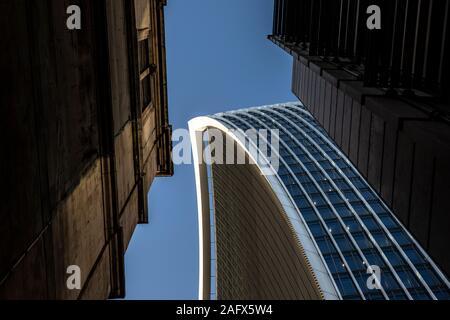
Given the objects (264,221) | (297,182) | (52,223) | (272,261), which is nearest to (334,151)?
(297,182)

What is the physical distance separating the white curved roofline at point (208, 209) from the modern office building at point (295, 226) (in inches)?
6.8

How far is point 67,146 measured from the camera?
10.8 m

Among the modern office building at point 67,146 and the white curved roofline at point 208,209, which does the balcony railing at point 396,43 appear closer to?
the modern office building at point 67,146

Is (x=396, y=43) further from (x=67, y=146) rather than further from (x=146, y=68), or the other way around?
(x=146, y=68)

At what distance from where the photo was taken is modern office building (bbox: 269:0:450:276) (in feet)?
31.6

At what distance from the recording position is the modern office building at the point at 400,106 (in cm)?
962

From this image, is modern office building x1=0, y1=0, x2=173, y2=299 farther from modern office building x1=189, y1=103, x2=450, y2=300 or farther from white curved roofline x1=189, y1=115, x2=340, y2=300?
white curved roofline x1=189, y1=115, x2=340, y2=300

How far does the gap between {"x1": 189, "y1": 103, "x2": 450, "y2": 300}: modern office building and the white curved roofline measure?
17 centimetres

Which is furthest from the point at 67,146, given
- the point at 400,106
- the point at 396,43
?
the point at 396,43

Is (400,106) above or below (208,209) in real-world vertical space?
above

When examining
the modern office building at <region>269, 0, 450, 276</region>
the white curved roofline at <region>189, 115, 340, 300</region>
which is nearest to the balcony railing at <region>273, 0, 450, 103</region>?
the modern office building at <region>269, 0, 450, 276</region>

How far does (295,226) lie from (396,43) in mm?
46344

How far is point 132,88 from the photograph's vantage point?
63.4 ft
